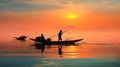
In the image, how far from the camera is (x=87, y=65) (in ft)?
92.6

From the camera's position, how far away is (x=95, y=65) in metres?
28.3

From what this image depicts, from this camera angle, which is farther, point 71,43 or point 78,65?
point 71,43

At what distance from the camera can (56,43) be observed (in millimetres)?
68812

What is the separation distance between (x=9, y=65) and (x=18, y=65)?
28.7 inches

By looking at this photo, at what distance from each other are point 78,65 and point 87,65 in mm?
743

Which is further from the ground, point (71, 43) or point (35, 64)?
point (71, 43)

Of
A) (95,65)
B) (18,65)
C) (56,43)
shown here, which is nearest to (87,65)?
(95,65)

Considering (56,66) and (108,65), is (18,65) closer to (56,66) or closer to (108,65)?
(56,66)

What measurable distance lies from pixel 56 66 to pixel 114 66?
4.77 meters

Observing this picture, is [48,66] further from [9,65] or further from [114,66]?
[114,66]

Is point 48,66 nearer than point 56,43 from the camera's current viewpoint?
Yes

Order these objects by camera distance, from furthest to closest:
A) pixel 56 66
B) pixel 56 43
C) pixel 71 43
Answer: pixel 71 43 → pixel 56 43 → pixel 56 66

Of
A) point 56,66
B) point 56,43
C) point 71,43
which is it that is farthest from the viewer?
point 71,43

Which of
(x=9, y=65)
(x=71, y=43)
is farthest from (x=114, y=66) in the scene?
(x=71, y=43)
